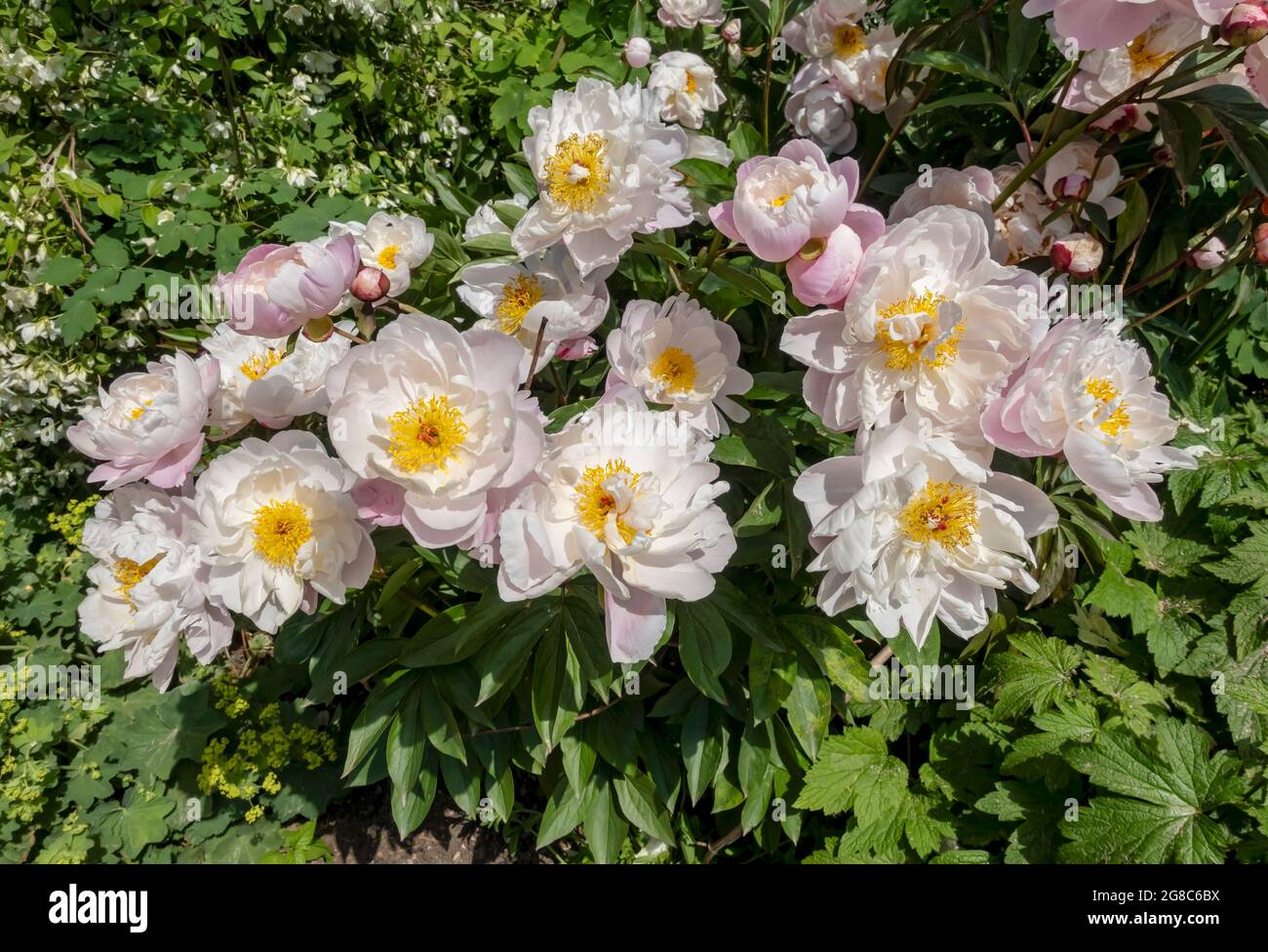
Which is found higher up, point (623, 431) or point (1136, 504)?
point (623, 431)

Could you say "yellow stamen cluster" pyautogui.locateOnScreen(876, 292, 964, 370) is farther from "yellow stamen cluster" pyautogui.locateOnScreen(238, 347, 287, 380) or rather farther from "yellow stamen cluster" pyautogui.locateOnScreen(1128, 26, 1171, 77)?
"yellow stamen cluster" pyautogui.locateOnScreen(238, 347, 287, 380)

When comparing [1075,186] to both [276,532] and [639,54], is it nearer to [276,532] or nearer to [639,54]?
[639,54]

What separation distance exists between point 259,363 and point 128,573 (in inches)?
15.9

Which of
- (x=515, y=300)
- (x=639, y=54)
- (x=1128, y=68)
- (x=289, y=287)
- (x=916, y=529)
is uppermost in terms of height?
(x=639, y=54)

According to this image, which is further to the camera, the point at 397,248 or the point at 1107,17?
the point at 397,248

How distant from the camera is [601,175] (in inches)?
48.6

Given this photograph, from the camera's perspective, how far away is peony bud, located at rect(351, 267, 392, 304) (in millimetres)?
1183

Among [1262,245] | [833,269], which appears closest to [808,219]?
[833,269]

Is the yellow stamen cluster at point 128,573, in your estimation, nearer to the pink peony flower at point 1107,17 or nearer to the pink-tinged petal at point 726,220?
the pink-tinged petal at point 726,220

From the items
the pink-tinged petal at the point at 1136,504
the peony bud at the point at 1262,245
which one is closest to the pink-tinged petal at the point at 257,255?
the pink-tinged petal at the point at 1136,504

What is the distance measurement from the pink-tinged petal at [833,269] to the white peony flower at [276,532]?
2.23 ft

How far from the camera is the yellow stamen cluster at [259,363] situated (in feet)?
4.47

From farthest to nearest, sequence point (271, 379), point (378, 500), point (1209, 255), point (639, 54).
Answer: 1. point (639, 54)
2. point (1209, 255)
3. point (271, 379)
4. point (378, 500)

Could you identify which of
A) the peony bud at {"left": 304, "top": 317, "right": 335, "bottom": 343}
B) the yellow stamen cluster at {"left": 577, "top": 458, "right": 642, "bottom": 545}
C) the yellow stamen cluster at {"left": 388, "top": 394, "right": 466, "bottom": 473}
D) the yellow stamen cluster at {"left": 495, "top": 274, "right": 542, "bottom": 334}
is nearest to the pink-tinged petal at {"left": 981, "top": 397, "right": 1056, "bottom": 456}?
the yellow stamen cluster at {"left": 577, "top": 458, "right": 642, "bottom": 545}
